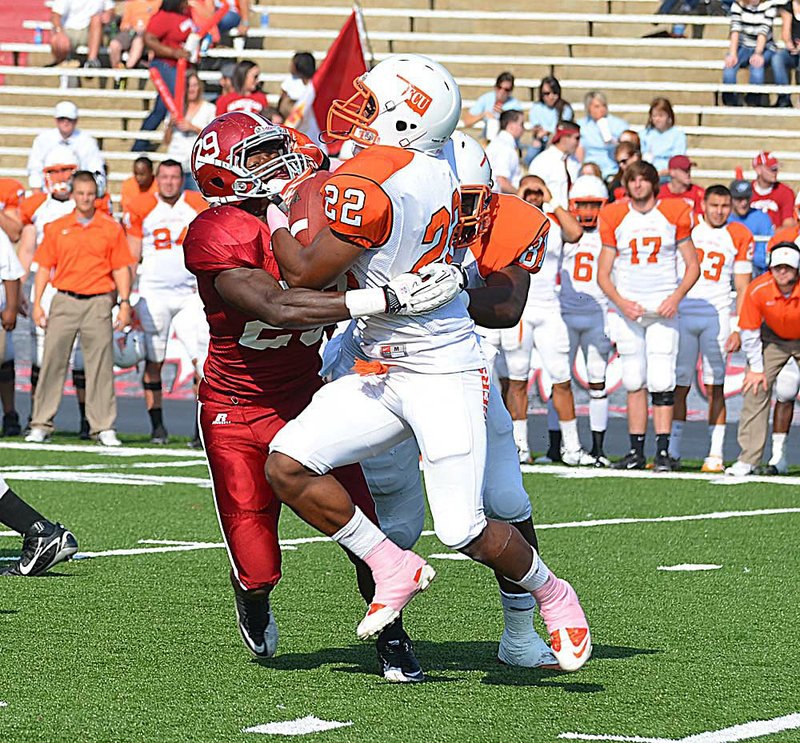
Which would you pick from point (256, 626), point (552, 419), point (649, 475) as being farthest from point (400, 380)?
point (552, 419)

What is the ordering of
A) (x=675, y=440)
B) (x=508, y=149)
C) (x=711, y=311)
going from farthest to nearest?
(x=508, y=149)
(x=675, y=440)
(x=711, y=311)

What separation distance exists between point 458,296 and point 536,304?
669 centimetres

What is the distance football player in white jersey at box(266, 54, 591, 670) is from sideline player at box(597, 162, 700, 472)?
6332mm

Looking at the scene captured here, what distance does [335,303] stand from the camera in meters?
4.66

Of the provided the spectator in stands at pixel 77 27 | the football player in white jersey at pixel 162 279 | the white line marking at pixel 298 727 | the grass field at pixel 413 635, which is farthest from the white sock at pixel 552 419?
the spectator in stands at pixel 77 27

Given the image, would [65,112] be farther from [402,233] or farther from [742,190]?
[402,233]

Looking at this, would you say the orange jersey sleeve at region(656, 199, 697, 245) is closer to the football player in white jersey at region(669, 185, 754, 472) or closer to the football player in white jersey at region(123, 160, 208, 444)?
the football player in white jersey at region(669, 185, 754, 472)

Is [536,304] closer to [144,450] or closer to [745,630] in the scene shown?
[144,450]

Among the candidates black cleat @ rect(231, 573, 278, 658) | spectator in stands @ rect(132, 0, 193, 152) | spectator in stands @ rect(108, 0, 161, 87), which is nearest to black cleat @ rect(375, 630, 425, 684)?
black cleat @ rect(231, 573, 278, 658)

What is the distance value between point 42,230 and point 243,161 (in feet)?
26.7

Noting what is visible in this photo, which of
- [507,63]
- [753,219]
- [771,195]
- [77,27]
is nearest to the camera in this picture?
[753,219]

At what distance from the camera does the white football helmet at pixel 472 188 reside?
5.05 meters

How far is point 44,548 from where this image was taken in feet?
22.2

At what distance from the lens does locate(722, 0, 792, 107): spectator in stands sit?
18266 millimetres
